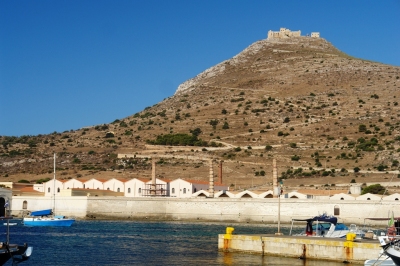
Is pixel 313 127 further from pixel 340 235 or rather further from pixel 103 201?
pixel 340 235

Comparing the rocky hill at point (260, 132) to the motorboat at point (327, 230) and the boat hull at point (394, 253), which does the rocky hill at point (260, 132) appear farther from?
the boat hull at point (394, 253)

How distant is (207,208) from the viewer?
82625mm

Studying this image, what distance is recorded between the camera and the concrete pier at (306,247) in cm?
3744

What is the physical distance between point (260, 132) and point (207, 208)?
56.5m

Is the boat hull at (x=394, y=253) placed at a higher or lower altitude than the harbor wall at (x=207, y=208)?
lower

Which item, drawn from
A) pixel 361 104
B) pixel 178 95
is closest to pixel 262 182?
pixel 361 104

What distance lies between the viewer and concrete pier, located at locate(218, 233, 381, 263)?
37441 mm

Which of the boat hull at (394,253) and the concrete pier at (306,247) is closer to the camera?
the boat hull at (394,253)

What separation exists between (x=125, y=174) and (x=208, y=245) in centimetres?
6527

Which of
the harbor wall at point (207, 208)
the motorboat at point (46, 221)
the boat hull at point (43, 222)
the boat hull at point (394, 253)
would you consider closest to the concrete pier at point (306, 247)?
the boat hull at point (394, 253)

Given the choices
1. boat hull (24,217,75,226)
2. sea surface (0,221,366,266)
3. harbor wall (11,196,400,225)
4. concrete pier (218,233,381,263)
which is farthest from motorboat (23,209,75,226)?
concrete pier (218,233,381,263)

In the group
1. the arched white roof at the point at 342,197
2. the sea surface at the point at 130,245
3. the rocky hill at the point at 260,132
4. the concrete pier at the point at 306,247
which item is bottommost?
the sea surface at the point at 130,245

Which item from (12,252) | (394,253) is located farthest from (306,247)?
(12,252)

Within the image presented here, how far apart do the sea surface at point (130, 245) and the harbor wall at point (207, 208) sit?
169 inches
